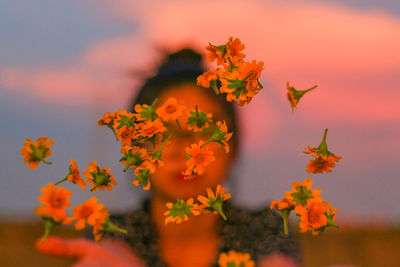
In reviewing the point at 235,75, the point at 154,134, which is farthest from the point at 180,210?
the point at 235,75

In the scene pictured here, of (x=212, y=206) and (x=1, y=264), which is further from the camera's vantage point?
(x=1, y=264)

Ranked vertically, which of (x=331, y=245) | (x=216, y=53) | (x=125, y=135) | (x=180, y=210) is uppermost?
(x=216, y=53)

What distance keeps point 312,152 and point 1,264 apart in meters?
3.54

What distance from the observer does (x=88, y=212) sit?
1.75 ft

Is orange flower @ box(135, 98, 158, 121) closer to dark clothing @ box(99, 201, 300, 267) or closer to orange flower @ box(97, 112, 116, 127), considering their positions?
orange flower @ box(97, 112, 116, 127)

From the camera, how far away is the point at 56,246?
978mm

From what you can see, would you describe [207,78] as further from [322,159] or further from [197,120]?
[322,159]

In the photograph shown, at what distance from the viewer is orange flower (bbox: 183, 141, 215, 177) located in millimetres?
603

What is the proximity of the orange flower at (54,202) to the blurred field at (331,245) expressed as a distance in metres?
3.32

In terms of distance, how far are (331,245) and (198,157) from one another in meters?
3.63

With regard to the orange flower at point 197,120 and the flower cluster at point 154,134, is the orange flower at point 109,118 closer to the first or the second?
the flower cluster at point 154,134

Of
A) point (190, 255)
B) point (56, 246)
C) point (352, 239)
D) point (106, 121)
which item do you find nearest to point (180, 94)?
point (190, 255)

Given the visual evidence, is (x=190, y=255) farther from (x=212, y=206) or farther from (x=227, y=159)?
(x=212, y=206)

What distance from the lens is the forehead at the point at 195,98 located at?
1.70 m
